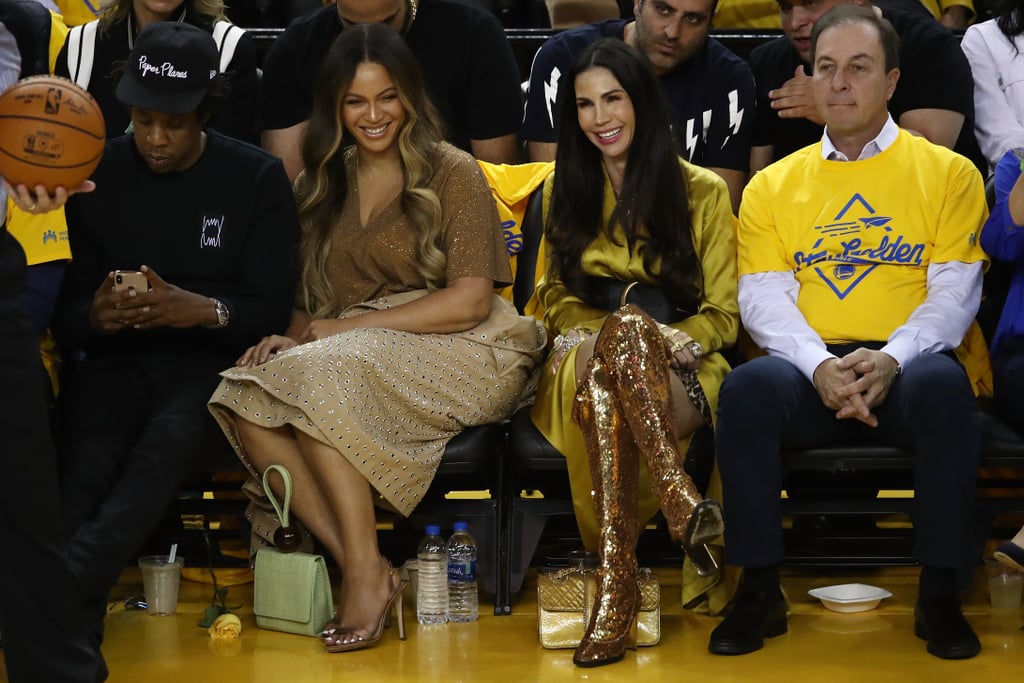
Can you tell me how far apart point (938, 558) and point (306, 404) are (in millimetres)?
1543

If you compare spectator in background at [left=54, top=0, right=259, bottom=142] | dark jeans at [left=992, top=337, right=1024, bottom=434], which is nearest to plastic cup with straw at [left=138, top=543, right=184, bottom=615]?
spectator in background at [left=54, top=0, right=259, bottom=142]

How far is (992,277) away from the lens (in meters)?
4.30

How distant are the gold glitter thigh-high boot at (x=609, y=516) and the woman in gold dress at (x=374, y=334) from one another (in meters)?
0.44

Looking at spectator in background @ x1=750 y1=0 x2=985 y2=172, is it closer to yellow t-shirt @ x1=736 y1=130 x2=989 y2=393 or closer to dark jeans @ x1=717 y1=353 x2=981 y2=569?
yellow t-shirt @ x1=736 y1=130 x2=989 y2=393

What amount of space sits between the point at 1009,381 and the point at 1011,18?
1561mm

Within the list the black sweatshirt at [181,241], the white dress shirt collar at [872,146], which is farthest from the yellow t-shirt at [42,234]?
the white dress shirt collar at [872,146]

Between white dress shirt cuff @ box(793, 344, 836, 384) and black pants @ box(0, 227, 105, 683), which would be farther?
white dress shirt cuff @ box(793, 344, 836, 384)

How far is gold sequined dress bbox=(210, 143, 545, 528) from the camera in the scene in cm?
373

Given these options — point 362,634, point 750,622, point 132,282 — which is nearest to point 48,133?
point 132,282

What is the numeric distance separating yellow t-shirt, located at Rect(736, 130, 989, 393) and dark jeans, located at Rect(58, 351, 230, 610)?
1.50 metres

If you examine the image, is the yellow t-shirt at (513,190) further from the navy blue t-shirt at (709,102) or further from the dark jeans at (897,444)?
the dark jeans at (897,444)

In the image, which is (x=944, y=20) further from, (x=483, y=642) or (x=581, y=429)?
(x=483, y=642)

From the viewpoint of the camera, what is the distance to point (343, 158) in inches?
165

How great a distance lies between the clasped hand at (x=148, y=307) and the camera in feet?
12.6
